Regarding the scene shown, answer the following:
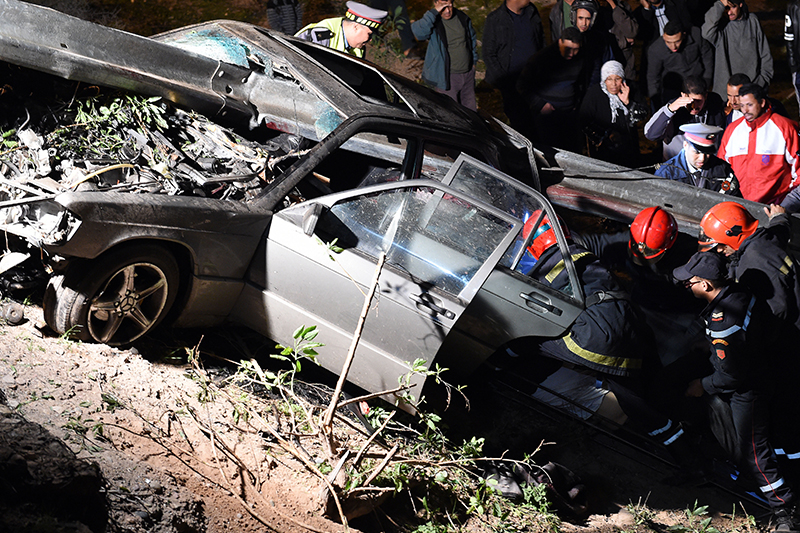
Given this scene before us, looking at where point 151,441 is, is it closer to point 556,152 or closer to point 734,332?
point 734,332

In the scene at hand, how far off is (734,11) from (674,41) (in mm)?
910

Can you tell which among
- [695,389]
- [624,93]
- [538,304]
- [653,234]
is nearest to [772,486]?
[695,389]

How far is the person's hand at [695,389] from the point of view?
15.9 feet

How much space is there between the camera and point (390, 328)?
4.04 m

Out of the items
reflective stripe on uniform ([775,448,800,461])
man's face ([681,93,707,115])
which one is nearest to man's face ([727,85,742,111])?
man's face ([681,93,707,115])

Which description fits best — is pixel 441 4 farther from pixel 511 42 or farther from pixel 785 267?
pixel 785 267

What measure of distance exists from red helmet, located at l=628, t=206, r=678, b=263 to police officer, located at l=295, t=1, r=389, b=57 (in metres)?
2.74

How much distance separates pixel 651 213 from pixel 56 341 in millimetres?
3935

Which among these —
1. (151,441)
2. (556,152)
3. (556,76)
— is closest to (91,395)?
(151,441)

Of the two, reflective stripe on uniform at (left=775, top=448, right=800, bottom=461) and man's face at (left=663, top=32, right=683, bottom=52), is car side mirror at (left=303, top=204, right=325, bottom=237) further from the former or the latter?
man's face at (left=663, top=32, right=683, bottom=52)

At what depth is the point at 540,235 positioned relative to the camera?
14.7ft

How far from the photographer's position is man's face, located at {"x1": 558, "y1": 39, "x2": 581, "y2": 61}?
698cm

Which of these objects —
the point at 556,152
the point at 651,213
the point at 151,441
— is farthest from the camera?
the point at 556,152

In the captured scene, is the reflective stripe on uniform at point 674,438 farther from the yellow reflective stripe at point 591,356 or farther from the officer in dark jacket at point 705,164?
the officer in dark jacket at point 705,164
